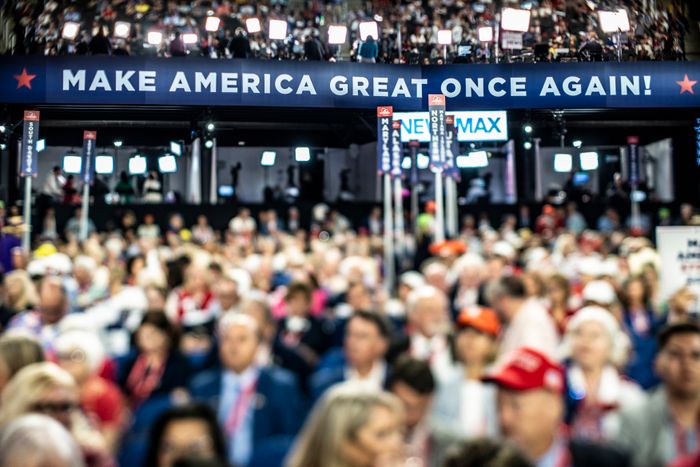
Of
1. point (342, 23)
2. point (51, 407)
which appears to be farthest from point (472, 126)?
point (51, 407)

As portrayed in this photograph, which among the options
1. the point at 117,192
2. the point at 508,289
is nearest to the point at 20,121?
the point at 117,192

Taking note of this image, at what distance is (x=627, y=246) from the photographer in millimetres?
12008

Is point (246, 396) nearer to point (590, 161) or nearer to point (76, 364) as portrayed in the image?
point (76, 364)

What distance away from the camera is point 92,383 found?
493cm

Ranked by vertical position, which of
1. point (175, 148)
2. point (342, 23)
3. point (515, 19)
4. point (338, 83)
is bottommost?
point (175, 148)

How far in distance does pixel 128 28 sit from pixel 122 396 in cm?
1786

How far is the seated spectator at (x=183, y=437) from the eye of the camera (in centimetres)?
319

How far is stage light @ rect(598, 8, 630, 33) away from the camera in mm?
21641

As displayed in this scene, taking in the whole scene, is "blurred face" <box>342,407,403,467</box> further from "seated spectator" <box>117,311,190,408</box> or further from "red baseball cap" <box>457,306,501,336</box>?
"seated spectator" <box>117,311,190,408</box>

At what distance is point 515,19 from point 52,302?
53.3 ft

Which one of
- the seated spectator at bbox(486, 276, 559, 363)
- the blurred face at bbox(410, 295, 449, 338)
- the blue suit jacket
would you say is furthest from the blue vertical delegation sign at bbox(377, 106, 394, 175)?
the blue suit jacket

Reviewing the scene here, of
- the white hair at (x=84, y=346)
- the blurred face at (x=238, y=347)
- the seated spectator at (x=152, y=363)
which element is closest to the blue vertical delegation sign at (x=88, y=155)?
the seated spectator at (x=152, y=363)

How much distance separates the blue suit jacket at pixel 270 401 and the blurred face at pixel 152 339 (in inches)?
32.1

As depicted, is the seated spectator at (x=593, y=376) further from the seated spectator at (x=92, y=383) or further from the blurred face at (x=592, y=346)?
the seated spectator at (x=92, y=383)
